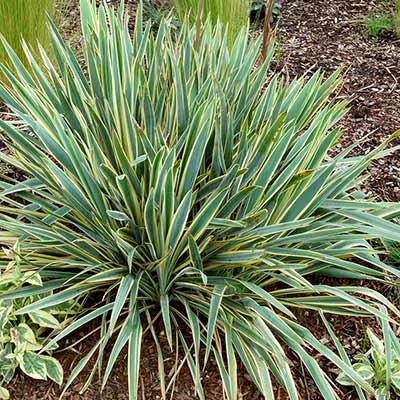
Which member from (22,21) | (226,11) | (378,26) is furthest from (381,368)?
(378,26)

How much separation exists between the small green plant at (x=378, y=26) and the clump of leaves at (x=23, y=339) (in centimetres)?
270

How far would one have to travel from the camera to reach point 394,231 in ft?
5.81

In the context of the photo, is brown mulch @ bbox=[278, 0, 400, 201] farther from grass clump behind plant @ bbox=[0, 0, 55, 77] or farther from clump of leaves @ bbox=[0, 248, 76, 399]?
clump of leaves @ bbox=[0, 248, 76, 399]

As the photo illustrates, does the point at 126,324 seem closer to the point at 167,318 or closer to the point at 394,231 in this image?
the point at 167,318

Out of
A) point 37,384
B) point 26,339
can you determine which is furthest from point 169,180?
point 37,384

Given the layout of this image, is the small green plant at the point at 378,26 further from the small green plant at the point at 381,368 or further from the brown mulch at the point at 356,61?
the small green plant at the point at 381,368

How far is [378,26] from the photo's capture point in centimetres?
358

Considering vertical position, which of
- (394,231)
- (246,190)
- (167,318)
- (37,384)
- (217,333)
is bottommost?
(37,384)

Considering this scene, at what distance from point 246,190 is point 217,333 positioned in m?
0.45

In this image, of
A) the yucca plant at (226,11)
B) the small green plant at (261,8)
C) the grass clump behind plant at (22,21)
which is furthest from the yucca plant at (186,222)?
the small green plant at (261,8)

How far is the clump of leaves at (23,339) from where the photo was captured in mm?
1651

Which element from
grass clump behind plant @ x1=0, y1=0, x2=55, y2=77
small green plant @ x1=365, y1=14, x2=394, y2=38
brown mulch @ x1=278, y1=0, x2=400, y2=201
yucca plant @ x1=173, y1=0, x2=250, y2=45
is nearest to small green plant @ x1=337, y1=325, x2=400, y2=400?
brown mulch @ x1=278, y1=0, x2=400, y2=201

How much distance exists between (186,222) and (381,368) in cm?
75

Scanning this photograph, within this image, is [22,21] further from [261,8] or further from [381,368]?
[381,368]
